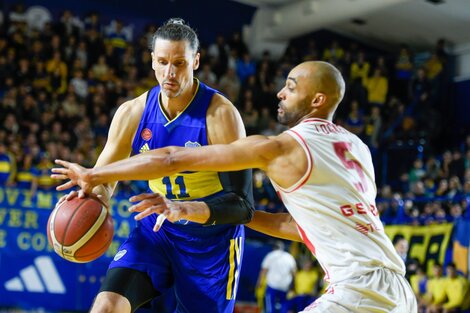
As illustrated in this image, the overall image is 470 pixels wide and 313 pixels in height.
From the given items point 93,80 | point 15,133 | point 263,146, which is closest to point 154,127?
point 263,146

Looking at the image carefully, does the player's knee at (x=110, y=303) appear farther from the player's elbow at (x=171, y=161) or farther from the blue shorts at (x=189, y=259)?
the player's elbow at (x=171, y=161)

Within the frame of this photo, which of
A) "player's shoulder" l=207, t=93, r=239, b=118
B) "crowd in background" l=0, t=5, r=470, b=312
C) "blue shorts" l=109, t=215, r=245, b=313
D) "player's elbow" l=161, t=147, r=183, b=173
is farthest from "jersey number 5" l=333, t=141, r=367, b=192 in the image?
"crowd in background" l=0, t=5, r=470, b=312

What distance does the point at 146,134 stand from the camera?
5316mm

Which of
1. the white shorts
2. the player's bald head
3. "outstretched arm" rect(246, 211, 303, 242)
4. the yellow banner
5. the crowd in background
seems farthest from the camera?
the crowd in background

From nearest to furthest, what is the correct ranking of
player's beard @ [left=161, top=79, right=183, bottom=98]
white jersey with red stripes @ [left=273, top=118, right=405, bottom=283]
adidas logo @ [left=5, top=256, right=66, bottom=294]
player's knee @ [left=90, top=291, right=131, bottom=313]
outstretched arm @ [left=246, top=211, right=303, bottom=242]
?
white jersey with red stripes @ [left=273, top=118, right=405, bottom=283], player's knee @ [left=90, top=291, right=131, bottom=313], outstretched arm @ [left=246, top=211, right=303, bottom=242], player's beard @ [left=161, top=79, right=183, bottom=98], adidas logo @ [left=5, top=256, right=66, bottom=294]

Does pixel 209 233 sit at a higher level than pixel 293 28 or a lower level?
lower

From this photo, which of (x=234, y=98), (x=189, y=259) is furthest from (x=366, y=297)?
(x=234, y=98)

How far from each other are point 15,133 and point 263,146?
10.5m

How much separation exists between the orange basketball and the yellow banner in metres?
9.32

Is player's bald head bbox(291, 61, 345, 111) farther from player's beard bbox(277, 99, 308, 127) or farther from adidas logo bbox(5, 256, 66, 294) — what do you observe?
adidas logo bbox(5, 256, 66, 294)

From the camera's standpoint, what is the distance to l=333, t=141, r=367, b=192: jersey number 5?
4.27 metres

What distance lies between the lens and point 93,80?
16562mm

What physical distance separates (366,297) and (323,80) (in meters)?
1.24

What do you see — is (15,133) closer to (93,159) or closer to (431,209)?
(93,159)
